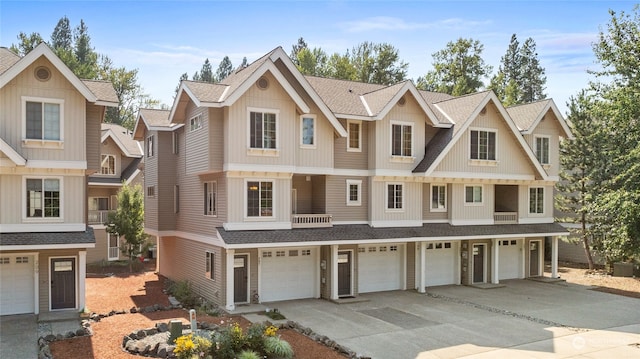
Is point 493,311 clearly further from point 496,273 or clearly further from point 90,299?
point 90,299

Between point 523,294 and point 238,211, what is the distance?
14844mm

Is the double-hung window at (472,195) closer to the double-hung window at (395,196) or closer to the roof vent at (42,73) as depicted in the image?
the double-hung window at (395,196)

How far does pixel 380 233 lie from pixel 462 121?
24.3ft

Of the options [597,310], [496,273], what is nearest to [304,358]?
[597,310]

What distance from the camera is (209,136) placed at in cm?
2142

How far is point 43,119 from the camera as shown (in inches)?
757

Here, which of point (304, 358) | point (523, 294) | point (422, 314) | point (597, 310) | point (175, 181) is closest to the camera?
point (304, 358)

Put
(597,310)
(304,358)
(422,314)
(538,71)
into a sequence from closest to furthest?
(304,358) → (422,314) → (597,310) → (538,71)

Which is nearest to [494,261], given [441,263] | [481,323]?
[441,263]

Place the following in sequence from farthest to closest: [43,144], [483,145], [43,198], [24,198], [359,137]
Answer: [483,145] → [359,137] → [43,198] → [43,144] → [24,198]

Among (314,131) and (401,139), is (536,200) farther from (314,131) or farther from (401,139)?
(314,131)

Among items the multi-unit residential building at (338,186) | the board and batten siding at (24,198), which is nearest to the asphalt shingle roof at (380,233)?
the multi-unit residential building at (338,186)

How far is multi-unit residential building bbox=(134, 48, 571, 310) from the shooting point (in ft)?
70.6

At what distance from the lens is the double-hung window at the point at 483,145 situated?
88.9ft
